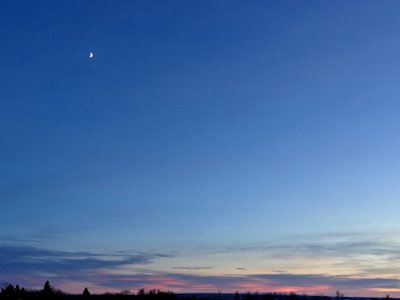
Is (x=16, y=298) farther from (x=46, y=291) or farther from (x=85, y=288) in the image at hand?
(x=85, y=288)

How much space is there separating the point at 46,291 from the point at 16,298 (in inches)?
381

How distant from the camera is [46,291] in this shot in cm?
18538

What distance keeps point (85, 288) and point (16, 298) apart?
2124 cm

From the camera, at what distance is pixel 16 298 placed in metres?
179

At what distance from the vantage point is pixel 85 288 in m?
188

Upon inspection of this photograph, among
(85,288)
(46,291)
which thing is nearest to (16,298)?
(46,291)

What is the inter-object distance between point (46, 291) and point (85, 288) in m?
12.1
